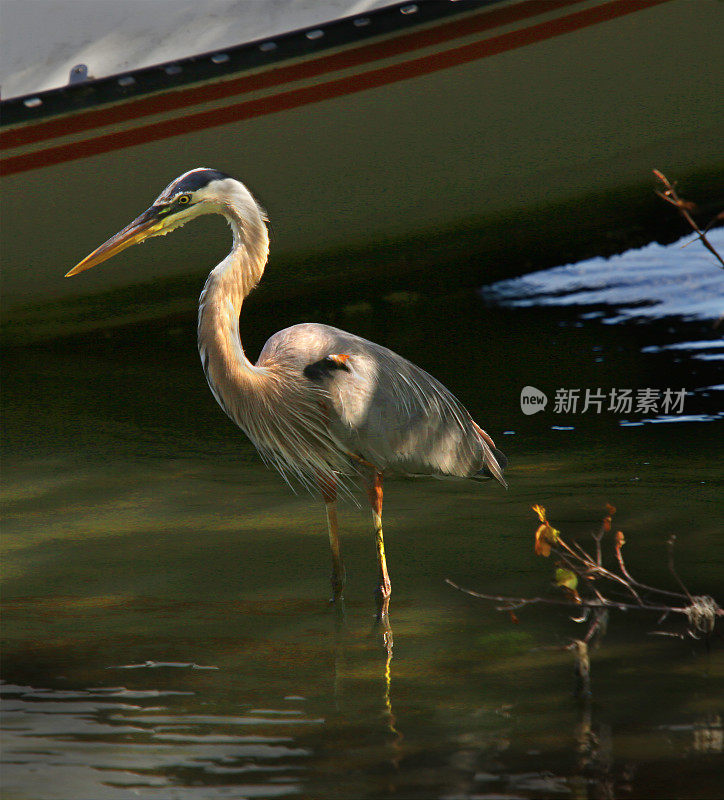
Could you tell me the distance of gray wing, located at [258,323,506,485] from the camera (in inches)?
158

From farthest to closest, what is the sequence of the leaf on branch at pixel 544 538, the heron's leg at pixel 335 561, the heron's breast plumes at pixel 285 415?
the heron's breast plumes at pixel 285 415 < the heron's leg at pixel 335 561 < the leaf on branch at pixel 544 538

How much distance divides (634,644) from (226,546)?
6.06 ft

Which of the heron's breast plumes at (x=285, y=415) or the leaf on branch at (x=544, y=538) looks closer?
the leaf on branch at (x=544, y=538)

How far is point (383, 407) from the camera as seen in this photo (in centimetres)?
405

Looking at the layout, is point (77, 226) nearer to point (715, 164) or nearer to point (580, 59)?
point (580, 59)

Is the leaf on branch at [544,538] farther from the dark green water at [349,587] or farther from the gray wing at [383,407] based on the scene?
the gray wing at [383,407]

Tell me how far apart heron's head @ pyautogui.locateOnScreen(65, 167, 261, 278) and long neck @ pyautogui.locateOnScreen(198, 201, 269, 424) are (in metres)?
0.05

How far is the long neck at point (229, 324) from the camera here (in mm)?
4156

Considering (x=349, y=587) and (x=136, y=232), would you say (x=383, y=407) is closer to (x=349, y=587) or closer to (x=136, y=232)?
(x=349, y=587)

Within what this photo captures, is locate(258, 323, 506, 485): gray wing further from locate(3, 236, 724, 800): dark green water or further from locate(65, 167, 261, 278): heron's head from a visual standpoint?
Result: locate(65, 167, 261, 278): heron's head

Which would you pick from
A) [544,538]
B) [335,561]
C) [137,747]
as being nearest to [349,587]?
[335,561]

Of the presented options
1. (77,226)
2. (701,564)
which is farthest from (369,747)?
(77,226)

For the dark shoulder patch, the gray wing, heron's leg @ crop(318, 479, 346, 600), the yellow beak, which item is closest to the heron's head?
the yellow beak

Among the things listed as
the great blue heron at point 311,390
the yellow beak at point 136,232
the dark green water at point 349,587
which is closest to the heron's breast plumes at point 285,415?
the great blue heron at point 311,390
